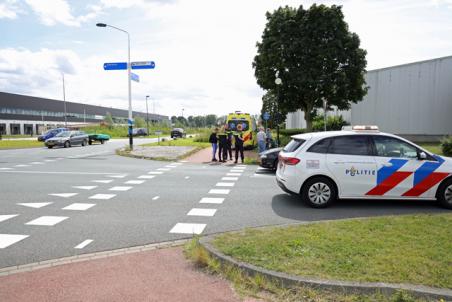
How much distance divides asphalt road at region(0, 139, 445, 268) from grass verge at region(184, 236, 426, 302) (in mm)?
1461

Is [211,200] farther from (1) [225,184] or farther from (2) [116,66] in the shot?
(2) [116,66]

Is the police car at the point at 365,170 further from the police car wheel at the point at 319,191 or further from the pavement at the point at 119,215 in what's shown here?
the pavement at the point at 119,215

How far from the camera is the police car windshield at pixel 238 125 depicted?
21.6 meters

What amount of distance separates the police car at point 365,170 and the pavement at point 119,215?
36 centimetres

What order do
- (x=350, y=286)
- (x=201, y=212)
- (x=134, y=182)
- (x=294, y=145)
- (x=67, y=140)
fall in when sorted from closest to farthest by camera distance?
(x=350, y=286) → (x=201, y=212) → (x=294, y=145) → (x=134, y=182) → (x=67, y=140)

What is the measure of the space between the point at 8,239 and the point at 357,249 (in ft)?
16.6

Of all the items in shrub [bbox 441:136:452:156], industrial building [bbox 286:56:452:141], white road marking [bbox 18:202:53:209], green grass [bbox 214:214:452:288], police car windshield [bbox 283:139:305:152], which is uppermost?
industrial building [bbox 286:56:452:141]

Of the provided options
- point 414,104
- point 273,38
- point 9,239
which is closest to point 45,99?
point 273,38

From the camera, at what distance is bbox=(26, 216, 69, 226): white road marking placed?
5.92 m

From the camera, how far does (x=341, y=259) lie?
385cm

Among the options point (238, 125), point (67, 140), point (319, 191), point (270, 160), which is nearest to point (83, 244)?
point (319, 191)

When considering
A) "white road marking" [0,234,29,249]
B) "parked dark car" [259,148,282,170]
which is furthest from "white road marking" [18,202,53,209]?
"parked dark car" [259,148,282,170]

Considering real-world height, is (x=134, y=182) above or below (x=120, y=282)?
above

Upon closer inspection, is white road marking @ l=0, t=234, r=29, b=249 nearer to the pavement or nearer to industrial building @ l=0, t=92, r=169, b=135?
the pavement
